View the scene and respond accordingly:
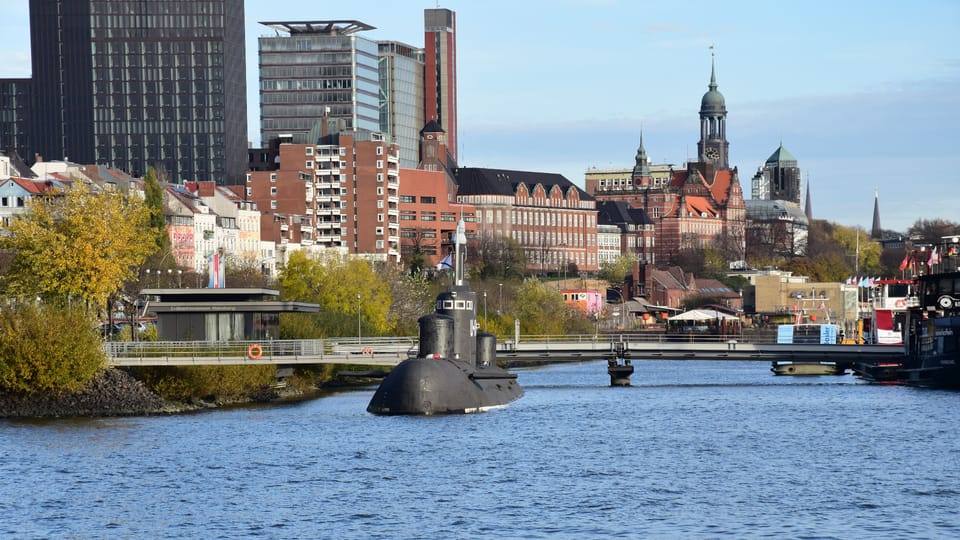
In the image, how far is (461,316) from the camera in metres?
88.1

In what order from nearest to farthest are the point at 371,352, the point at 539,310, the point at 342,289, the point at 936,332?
the point at 371,352, the point at 936,332, the point at 342,289, the point at 539,310

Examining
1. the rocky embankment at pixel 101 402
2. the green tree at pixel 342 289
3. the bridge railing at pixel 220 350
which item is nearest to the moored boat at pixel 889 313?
the green tree at pixel 342 289

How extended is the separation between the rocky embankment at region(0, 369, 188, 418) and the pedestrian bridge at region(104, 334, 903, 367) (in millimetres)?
1076

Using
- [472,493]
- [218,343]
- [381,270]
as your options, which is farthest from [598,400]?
[381,270]

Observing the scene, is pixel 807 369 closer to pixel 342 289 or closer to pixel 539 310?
pixel 342 289

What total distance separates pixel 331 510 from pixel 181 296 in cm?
4504

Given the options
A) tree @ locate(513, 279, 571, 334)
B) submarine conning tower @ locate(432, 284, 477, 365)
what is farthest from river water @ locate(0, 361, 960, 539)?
tree @ locate(513, 279, 571, 334)

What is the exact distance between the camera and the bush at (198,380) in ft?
303

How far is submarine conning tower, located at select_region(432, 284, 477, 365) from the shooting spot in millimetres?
87375

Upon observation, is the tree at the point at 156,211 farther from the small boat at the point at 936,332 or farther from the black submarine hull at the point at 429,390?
the black submarine hull at the point at 429,390

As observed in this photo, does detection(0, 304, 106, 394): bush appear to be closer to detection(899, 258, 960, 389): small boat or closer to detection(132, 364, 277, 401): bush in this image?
detection(132, 364, 277, 401): bush

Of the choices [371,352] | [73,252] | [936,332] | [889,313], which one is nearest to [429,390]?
[371,352]

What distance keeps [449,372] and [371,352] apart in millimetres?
14939

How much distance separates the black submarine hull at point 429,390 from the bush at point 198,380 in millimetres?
12635
